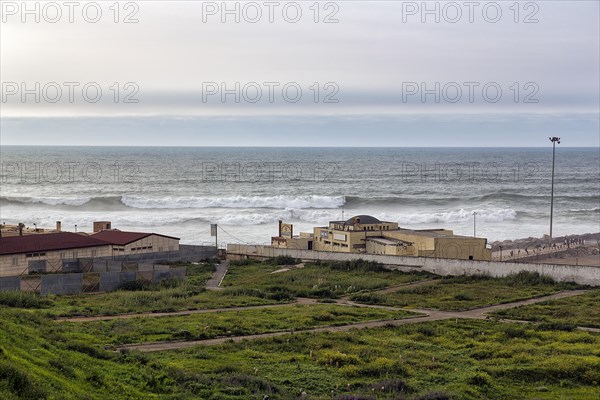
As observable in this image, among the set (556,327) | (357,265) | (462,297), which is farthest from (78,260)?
(556,327)

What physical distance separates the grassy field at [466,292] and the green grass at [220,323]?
88.8 inches

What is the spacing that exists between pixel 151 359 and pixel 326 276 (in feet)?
61.8

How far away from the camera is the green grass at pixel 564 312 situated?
28.6m

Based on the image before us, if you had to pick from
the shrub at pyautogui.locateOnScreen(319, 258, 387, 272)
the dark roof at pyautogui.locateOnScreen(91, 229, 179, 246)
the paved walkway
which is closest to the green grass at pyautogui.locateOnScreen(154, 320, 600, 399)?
the paved walkway

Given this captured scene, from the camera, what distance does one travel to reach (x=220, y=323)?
89.0 ft

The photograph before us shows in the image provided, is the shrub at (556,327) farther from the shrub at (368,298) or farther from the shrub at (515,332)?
the shrub at (368,298)

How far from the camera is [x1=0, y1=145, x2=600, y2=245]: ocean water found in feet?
241

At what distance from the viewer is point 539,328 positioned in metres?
27.4

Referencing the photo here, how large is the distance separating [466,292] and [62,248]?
18.6 m

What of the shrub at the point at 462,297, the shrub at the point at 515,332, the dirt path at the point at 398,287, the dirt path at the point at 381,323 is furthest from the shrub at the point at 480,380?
the dirt path at the point at 398,287

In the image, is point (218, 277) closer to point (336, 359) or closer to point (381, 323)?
point (381, 323)

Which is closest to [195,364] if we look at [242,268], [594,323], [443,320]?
[443,320]

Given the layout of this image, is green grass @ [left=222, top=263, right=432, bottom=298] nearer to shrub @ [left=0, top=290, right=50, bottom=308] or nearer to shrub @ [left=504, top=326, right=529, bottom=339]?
shrub @ [left=0, top=290, right=50, bottom=308]

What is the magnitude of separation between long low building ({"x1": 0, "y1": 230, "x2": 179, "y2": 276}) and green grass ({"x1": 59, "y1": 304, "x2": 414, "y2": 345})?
1165cm
